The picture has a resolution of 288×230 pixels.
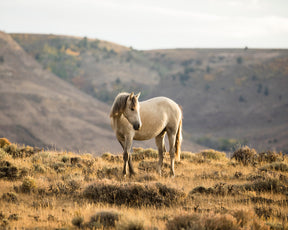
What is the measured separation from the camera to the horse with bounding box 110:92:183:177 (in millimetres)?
9328

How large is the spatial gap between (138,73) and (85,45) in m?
21.7

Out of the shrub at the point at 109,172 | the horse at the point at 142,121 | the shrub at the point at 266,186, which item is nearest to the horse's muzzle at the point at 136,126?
the horse at the point at 142,121

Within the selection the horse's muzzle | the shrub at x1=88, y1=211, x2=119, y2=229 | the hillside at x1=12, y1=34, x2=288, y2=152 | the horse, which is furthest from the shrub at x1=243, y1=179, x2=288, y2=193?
the hillside at x1=12, y1=34, x2=288, y2=152

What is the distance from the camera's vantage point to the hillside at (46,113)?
5981cm

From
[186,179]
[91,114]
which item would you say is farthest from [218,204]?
[91,114]

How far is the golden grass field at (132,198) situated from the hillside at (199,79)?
54292 mm

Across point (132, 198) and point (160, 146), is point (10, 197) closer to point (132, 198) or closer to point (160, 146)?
point (132, 198)

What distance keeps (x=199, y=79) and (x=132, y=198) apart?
3789 inches

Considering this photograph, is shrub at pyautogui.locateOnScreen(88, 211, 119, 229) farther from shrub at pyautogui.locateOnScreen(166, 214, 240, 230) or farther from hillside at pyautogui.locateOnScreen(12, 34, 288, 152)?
hillside at pyautogui.locateOnScreen(12, 34, 288, 152)

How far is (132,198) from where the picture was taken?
25.0 ft

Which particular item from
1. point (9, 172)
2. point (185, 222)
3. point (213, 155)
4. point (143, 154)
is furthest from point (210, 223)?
point (213, 155)

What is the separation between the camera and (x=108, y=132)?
230 feet

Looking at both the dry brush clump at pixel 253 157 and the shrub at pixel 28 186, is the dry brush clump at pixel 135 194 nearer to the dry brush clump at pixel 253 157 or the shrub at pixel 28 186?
the shrub at pixel 28 186

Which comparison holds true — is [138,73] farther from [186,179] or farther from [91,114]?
[186,179]
